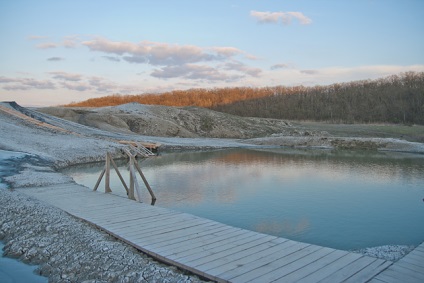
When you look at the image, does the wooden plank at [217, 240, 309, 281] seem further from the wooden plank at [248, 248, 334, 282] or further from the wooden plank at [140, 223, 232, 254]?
the wooden plank at [140, 223, 232, 254]

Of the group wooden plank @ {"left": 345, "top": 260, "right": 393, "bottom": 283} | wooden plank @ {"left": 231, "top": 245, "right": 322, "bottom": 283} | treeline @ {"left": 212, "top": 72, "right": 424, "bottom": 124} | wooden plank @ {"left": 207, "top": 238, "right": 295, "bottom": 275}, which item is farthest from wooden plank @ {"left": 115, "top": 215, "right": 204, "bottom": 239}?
treeline @ {"left": 212, "top": 72, "right": 424, "bottom": 124}

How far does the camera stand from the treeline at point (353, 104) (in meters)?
74.0

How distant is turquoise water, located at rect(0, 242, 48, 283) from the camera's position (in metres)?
7.66

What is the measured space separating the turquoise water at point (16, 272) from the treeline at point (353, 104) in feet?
236

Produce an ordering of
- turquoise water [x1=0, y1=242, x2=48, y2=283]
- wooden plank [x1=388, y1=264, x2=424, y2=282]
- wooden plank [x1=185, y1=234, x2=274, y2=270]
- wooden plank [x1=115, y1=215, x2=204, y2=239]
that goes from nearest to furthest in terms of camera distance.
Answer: wooden plank [x1=388, y1=264, x2=424, y2=282] < wooden plank [x1=185, y1=234, x2=274, y2=270] < turquoise water [x1=0, y1=242, x2=48, y2=283] < wooden plank [x1=115, y1=215, x2=204, y2=239]

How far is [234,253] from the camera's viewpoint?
305 inches

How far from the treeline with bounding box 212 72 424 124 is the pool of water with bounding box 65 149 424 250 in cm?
4880

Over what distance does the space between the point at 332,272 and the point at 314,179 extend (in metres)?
15.6

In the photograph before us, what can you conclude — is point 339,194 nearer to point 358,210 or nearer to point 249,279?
point 358,210

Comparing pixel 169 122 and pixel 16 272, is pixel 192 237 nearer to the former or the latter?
pixel 16 272

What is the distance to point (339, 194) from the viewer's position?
1769cm

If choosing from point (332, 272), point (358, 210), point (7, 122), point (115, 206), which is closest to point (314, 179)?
point (358, 210)

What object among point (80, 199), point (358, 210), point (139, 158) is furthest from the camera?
point (139, 158)

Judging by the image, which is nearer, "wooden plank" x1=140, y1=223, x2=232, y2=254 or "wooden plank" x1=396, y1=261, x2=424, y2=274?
"wooden plank" x1=396, y1=261, x2=424, y2=274
